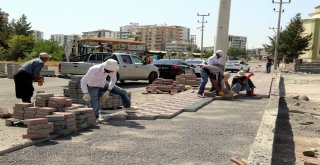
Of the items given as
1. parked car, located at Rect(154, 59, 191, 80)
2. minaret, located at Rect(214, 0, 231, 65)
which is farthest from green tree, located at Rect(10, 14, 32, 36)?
minaret, located at Rect(214, 0, 231, 65)

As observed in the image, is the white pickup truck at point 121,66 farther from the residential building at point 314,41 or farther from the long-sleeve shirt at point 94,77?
the residential building at point 314,41

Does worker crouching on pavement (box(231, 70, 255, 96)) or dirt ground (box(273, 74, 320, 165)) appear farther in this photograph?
worker crouching on pavement (box(231, 70, 255, 96))

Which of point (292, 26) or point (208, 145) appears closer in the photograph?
point (208, 145)

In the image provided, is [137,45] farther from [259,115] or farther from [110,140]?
[110,140]

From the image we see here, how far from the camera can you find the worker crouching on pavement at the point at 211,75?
42.7 feet

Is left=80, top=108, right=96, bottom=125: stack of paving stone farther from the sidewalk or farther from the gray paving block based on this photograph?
the gray paving block

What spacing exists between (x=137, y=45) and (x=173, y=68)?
22005 millimetres

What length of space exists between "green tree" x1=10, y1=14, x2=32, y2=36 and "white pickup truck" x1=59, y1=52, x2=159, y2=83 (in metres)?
50.8

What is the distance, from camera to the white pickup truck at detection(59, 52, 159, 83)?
57.5 feet

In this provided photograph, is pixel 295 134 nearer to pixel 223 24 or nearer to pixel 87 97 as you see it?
pixel 87 97

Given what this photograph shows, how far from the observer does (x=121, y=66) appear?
729 inches

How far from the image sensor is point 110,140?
22.3 ft

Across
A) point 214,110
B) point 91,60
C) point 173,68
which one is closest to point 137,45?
point 173,68

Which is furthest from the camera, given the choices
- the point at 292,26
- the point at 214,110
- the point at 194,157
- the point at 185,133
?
the point at 292,26
